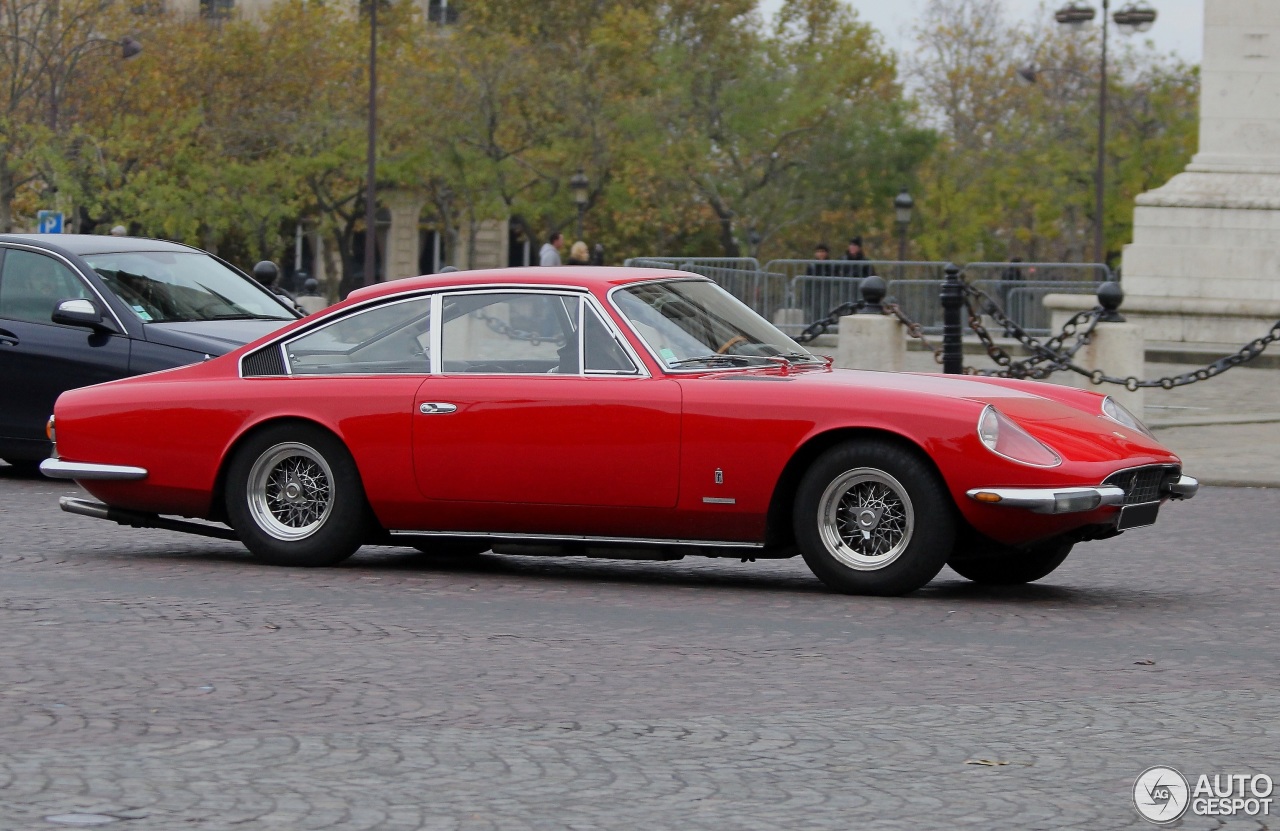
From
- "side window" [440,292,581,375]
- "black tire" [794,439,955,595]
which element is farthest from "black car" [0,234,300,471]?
"black tire" [794,439,955,595]

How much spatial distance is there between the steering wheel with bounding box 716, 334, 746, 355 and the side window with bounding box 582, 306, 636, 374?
1.44ft

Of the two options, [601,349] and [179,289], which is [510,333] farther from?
[179,289]

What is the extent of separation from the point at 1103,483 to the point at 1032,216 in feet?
194

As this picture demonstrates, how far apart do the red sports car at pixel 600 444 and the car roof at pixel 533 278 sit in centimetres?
2

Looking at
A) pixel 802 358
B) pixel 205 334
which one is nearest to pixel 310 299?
pixel 205 334

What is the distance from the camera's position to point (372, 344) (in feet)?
30.6

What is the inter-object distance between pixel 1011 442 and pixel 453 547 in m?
2.79

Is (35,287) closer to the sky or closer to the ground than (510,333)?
closer to the sky

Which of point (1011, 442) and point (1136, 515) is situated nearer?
point (1011, 442)

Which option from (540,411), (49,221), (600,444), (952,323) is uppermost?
(49,221)

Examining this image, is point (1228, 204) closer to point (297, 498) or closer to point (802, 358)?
point (802, 358)

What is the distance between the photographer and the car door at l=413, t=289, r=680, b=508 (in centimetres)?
862

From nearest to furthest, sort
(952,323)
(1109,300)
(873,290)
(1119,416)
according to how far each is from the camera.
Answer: (1119,416) < (952,323) < (1109,300) < (873,290)

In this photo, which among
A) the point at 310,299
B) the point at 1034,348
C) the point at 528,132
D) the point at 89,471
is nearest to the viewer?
the point at 89,471
